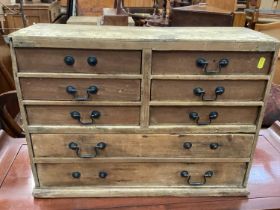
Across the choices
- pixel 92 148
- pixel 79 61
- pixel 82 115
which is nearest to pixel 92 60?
pixel 79 61

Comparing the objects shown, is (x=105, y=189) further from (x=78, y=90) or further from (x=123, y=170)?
(x=78, y=90)

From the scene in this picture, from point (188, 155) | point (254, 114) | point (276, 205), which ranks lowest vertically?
point (276, 205)

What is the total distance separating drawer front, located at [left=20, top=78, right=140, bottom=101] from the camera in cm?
81

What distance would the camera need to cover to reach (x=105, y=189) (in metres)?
0.99

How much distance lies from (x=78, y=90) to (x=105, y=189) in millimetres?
386

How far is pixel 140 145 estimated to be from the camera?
92 centimetres

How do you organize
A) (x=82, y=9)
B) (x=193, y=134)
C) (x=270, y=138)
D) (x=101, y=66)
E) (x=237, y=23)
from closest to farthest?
(x=101, y=66) → (x=193, y=134) → (x=270, y=138) → (x=237, y=23) → (x=82, y=9)

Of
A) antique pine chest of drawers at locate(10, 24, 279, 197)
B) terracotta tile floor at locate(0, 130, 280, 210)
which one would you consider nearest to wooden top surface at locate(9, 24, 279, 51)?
antique pine chest of drawers at locate(10, 24, 279, 197)

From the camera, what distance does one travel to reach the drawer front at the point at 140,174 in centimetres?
96

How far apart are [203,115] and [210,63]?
17cm

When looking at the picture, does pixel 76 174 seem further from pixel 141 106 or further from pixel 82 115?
pixel 141 106

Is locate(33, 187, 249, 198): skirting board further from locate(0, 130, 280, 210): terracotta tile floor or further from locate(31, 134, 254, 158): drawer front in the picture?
locate(31, 134, 254, 158): drawer front

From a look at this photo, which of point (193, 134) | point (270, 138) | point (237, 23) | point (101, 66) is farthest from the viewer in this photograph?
point (237, 23)

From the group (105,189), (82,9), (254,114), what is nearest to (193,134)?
(254,114)
